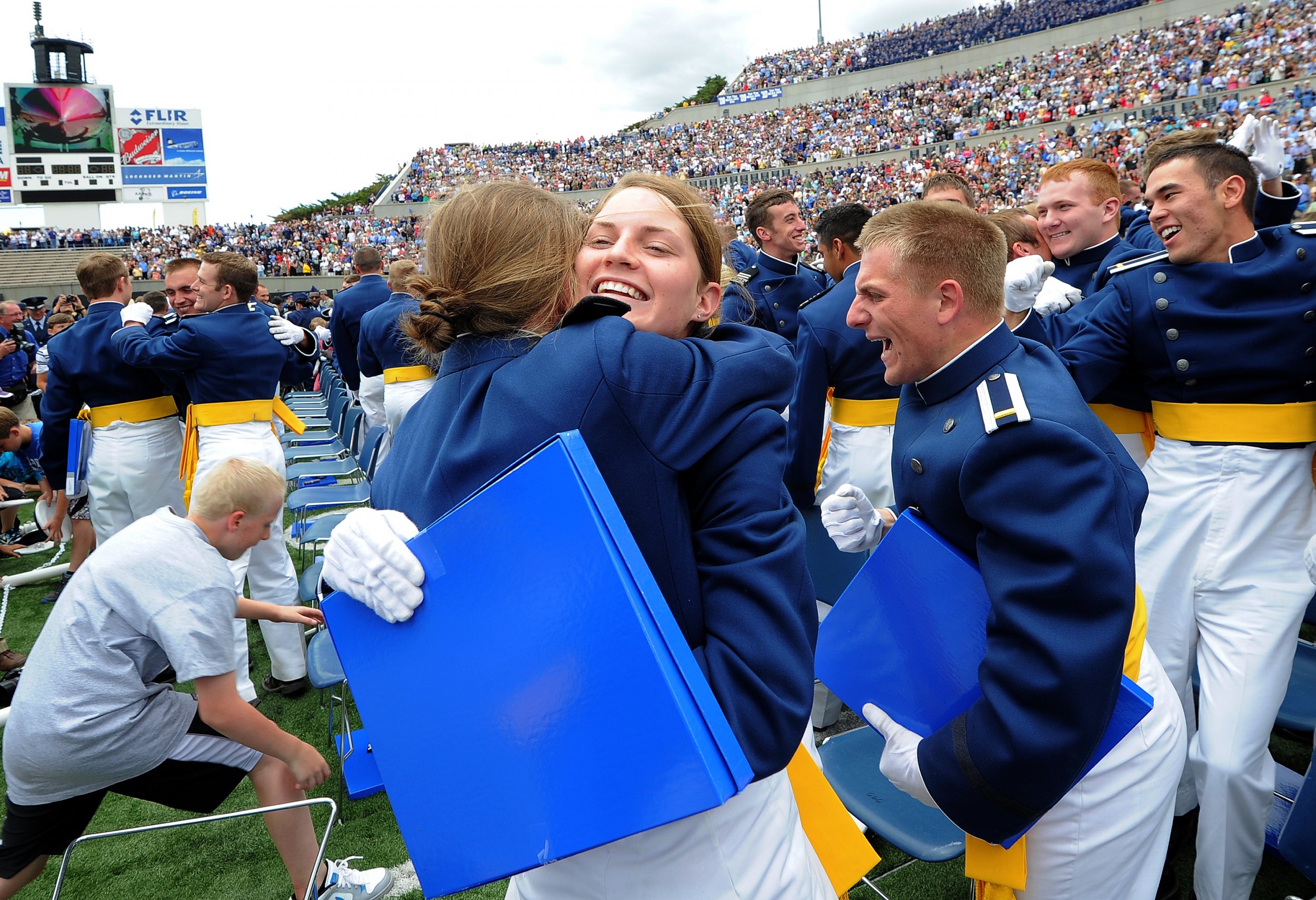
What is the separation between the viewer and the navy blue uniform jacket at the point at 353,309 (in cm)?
736

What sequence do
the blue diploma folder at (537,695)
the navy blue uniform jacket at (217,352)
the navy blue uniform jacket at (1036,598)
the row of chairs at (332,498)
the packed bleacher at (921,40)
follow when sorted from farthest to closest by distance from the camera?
the packed bleacher at (921,40)
the navy blue uniform jacket at (217,352)
the row of chairs at (332,498)
the navy blue uniform jacket at (1036,598)
the blue diploma folder at (537,695)

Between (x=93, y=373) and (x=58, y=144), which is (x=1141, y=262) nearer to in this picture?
(x=93, y=373)

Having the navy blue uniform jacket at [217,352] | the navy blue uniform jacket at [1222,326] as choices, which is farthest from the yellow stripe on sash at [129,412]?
the navy blue uniform jacket at [1222,326]

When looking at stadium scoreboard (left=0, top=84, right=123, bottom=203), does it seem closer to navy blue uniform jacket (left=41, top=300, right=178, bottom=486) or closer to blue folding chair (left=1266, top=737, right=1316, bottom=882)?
navy blue uniform jacket (left=41, top=300, right=178, bottom=486)

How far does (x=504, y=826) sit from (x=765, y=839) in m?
0.43

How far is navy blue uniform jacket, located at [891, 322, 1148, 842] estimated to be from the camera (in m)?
1.39

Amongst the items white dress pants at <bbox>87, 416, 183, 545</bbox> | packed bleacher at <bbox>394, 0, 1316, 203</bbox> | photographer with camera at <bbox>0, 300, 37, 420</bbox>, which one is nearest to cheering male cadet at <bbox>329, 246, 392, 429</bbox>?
white dress pants at <bbox>87, 416, 183, 545</bbox>

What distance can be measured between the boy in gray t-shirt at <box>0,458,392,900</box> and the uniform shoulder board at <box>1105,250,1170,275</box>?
117 inches

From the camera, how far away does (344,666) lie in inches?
43.2

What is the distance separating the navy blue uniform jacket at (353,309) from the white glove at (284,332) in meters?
2.21

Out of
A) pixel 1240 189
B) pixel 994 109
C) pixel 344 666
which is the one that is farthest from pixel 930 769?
pixel 994 109

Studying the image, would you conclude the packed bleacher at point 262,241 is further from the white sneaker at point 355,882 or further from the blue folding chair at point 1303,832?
the blue folding chair at point 1303,832

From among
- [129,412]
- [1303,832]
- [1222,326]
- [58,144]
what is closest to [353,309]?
[129,412]

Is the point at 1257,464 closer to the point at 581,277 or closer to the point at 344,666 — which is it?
the point at 581,277
